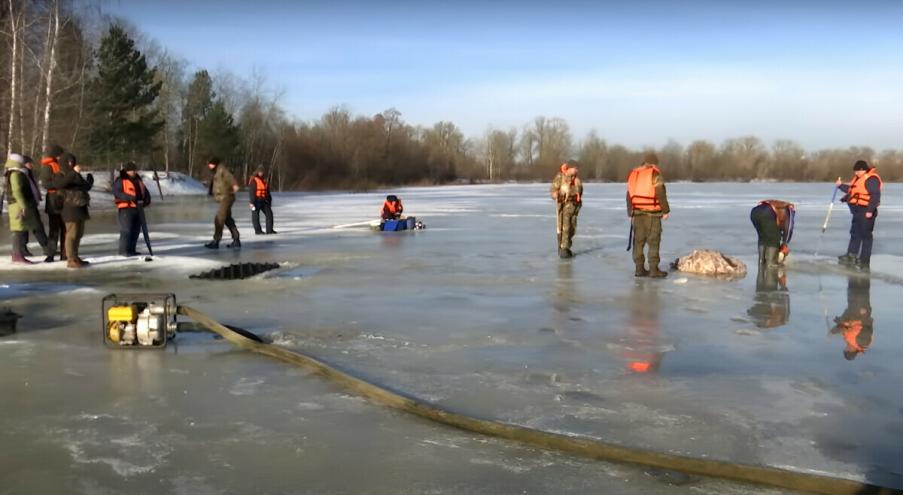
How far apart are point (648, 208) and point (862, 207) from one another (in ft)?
12.5

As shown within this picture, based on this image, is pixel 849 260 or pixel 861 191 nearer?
pixel 861 191

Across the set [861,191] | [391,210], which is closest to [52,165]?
[391,210]

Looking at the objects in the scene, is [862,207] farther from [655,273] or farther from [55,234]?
[55,234]

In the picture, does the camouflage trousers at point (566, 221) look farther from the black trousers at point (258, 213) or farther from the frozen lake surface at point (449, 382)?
the black trousers at point (258, 213)

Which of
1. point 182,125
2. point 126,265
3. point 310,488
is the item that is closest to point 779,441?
point 310,488

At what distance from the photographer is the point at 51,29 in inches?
1229

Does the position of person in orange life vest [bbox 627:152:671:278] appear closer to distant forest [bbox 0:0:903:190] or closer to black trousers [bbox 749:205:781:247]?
black trousers [bbox 749:205:781:247]

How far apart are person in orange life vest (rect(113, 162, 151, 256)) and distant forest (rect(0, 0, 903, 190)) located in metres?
20.2

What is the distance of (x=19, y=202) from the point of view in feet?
35.7

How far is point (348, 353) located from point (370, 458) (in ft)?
7.40

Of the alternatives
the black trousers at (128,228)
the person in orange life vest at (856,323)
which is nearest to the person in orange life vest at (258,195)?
the black trousers at (128,228)

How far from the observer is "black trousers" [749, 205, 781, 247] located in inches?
430

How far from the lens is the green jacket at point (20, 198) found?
1084 centimetres

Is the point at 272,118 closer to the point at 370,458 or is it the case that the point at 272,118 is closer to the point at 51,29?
the point at 51,29
